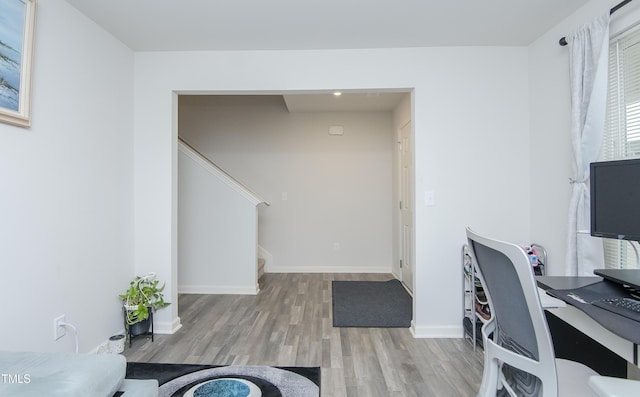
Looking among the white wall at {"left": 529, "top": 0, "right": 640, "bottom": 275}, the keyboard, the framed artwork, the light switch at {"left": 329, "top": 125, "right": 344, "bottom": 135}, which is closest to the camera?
the keyboard

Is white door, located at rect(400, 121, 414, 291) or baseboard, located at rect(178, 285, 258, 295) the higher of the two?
white door, located at rect(400, 121, 414, 291)

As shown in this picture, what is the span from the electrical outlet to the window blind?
3484 mm

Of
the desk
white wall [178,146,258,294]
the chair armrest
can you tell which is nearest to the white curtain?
the desk

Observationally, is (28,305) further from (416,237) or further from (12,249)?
(416,237)

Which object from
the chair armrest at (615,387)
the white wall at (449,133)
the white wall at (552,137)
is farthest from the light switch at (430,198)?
the chair armrest at (615,387)

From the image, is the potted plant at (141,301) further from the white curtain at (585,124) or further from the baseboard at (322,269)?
the white curtain at (585,124)

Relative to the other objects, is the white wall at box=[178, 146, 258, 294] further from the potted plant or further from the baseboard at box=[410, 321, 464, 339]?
the baseboard at box=[410, 321, 464, 339]

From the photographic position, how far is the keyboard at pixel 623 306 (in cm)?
107

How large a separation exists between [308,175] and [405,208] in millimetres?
1566

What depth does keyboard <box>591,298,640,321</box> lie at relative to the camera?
3.52 ft

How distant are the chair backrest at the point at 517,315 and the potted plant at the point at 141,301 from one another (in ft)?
7.99

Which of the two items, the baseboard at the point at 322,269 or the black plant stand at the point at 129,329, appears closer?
the black plant stand at the point at 129,329

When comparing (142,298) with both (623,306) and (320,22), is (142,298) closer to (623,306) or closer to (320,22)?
(320,22)

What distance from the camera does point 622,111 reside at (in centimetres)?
181
